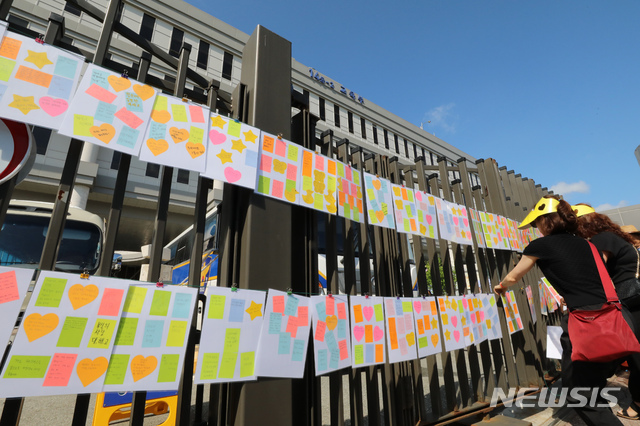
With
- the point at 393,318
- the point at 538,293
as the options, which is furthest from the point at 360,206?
the point at 538,293

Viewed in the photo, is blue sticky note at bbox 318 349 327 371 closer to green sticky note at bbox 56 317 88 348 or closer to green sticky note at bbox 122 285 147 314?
green sticky note at bbox 122 285 147 314

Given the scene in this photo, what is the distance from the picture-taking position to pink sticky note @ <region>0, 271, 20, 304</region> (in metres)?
1.16

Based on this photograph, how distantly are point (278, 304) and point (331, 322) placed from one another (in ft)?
1.37

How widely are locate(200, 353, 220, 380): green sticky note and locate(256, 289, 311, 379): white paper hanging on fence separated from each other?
237mm

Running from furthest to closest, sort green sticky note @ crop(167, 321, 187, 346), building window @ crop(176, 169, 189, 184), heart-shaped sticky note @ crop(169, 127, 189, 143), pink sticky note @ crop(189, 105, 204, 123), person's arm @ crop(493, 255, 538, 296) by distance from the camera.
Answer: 1. building window @ crop(176, 169, 189, 184)
2. person's arm @ crop(493, 255, 538, 296)
3. pink sticky note @ crop(189, 105, 204, 123)
4. heart-shaped sticky note @ crop(169, 127, 189, 143)
5. green sticky note @ crop(167, 321, 187, 346)

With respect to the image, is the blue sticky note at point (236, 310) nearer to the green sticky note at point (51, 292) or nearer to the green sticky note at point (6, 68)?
the green sticky note at point (51, 292)

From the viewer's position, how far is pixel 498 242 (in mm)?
3754

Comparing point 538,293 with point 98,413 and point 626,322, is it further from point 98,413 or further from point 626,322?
point 98,413

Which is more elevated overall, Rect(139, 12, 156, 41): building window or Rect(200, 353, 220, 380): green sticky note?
Rect(139, 12, 156, 41): building window

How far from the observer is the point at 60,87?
1396 millimetres

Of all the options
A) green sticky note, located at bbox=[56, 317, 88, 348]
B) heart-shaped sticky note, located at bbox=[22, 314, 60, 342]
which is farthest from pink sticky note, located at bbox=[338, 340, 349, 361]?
heart-shaped sticky note, located at bbox=[22, 314, 60, 342]

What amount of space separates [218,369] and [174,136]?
125cm

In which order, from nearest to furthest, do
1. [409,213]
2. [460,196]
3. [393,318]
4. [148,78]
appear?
[148,78] < [393,318] < [409,213] < [460,196]

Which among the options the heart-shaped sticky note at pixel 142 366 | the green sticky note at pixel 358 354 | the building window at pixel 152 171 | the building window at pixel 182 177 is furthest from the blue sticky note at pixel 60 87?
the building window at pixel 182 177
